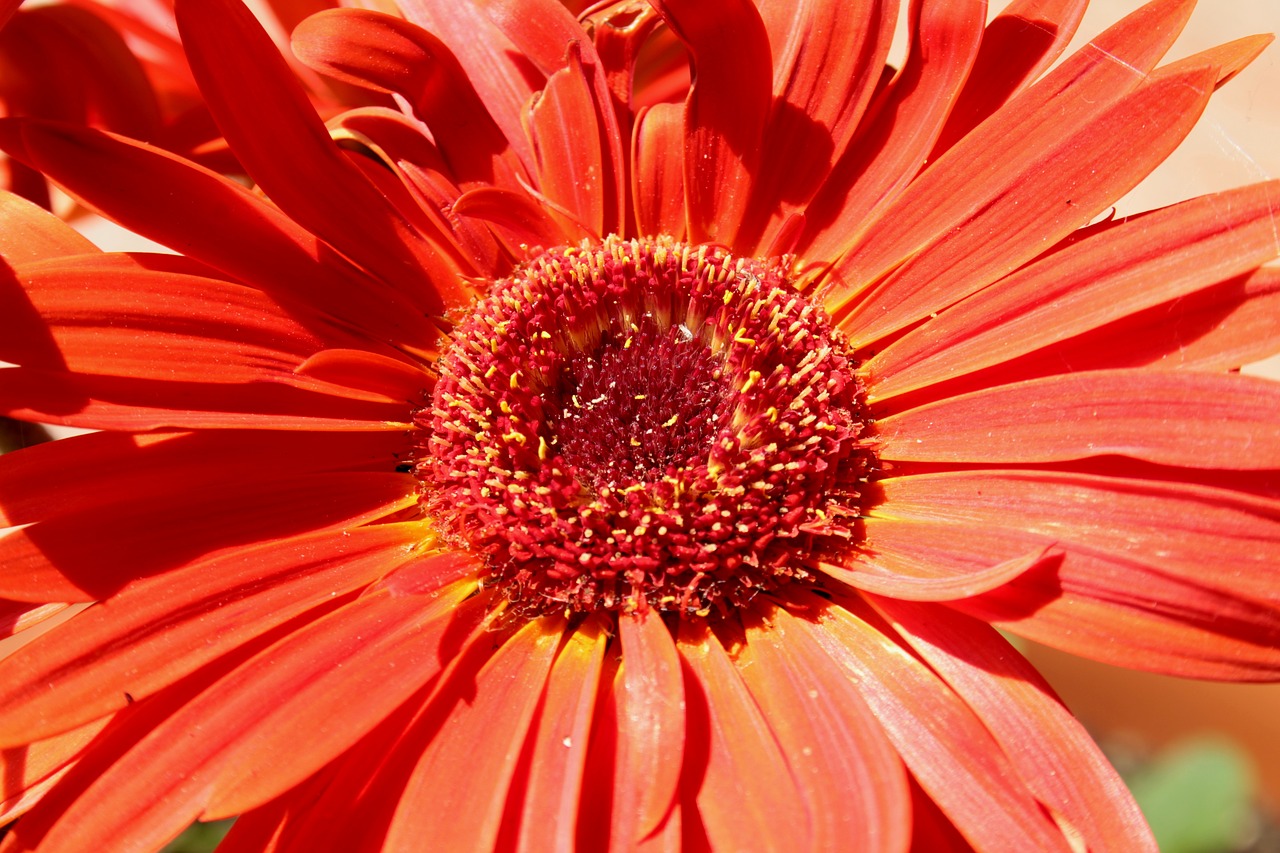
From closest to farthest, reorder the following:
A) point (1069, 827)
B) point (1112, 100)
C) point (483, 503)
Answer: point (1069, 827)
point (1112, 100)
point (483, 503)

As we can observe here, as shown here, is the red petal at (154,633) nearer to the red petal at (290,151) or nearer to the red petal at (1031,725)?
the red petal at (290,151)

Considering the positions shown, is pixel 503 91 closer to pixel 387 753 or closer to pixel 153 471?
pixel 153 471

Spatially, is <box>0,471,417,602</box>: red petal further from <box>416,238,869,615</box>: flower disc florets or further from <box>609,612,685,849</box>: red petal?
<box>609,612,685,849</box>: red petal

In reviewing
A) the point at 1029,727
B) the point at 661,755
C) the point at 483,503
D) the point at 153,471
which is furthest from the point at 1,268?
the point at 1029,727

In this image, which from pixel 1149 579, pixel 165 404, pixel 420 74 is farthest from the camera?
pixel 420 74

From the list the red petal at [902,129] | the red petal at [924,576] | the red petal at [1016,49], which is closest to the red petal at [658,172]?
the red petal at [902,129]

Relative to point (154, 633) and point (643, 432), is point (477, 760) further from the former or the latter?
point (643, 432)

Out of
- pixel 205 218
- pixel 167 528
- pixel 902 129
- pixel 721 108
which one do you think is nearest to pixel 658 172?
pixel 721 108
